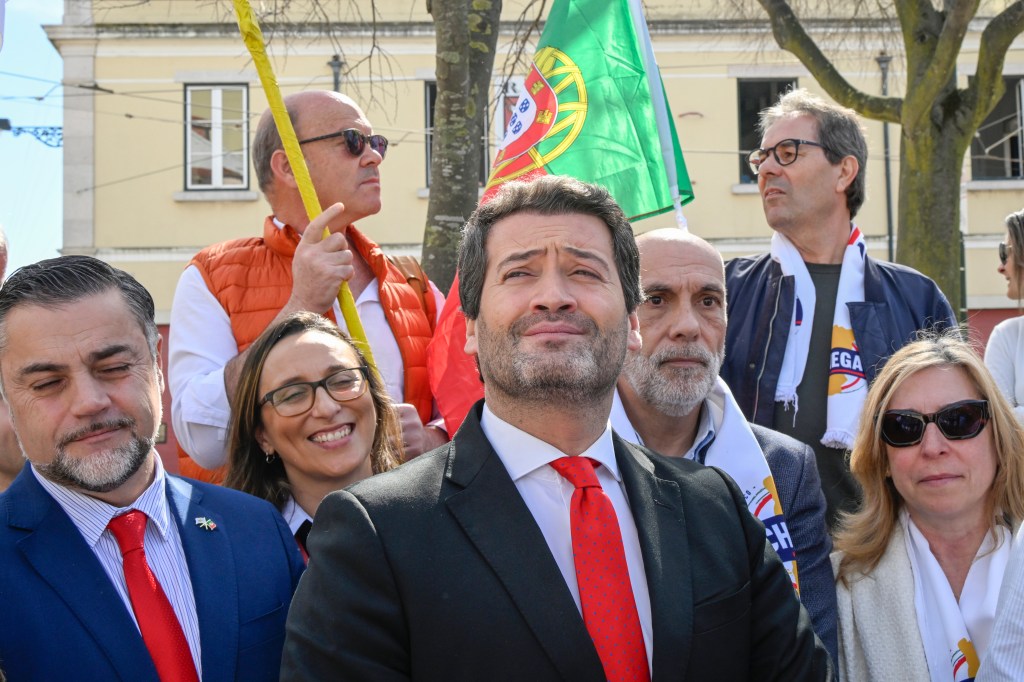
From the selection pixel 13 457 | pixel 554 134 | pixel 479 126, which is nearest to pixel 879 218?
pixel 479 126

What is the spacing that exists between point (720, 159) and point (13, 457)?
15903 millimetres

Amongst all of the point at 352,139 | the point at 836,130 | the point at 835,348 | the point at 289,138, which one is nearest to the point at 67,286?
the point at 289,138

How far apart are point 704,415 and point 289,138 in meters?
1.55

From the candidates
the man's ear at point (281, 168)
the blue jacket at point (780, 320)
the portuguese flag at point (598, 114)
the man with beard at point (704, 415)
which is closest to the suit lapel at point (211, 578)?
the man with beard at point (704, 415)

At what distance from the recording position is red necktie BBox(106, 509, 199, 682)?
2.44m

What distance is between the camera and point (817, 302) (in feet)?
14.1

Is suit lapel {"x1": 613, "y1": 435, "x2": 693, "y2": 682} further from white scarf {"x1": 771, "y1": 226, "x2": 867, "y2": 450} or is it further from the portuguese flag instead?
the portuguese flag

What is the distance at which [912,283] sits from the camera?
14.2 feet

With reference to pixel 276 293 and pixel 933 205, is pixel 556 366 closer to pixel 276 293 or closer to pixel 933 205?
pixel 276 293

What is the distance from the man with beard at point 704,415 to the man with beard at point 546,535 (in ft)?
2.25

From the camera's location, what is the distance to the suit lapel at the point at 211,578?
2.49 metres

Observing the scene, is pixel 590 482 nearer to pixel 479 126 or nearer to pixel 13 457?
pixel 13 457

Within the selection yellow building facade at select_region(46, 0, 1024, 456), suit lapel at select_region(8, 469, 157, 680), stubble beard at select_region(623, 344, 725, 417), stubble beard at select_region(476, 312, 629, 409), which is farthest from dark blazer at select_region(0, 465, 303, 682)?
yellow building facade at select_region(46, 0, 1024, 456)

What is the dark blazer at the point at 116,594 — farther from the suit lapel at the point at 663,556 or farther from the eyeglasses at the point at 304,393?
the suit lapel at the point at 663,556
